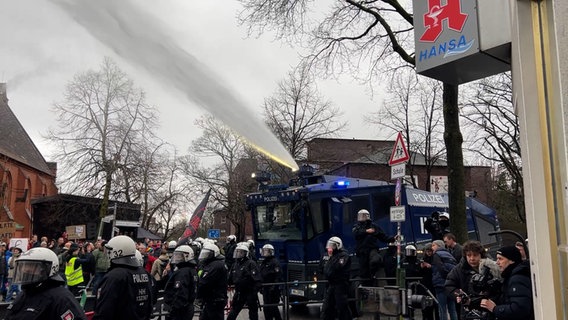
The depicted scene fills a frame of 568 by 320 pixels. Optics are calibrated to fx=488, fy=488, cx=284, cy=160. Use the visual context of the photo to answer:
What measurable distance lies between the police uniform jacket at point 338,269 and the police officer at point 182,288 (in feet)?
10.1

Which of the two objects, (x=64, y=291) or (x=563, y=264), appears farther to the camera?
(x=64, y=291)

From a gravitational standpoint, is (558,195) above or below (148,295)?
above

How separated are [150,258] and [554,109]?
13.1 m

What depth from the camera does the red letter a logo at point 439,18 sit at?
4.37 m

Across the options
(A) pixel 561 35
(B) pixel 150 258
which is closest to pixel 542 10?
(A) pixel 561 35

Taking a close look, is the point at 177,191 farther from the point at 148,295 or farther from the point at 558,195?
the point at 558,195

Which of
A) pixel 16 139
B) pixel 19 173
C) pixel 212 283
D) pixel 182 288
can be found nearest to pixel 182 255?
pixel 182 288

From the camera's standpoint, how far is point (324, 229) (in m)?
12.0

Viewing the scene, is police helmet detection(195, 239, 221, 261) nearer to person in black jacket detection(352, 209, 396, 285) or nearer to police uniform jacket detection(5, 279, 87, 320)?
person in black jacket detection(352, 209, 396, 285)

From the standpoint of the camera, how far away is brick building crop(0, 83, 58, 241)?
1570 inches

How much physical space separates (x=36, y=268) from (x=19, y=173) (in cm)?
4553

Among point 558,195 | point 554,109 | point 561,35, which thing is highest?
point 561,35

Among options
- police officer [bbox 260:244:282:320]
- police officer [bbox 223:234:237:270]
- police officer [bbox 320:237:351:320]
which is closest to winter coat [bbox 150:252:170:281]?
police officer [bbox 260:244:282:320]

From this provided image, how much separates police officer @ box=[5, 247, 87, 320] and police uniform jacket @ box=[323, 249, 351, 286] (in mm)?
6189
